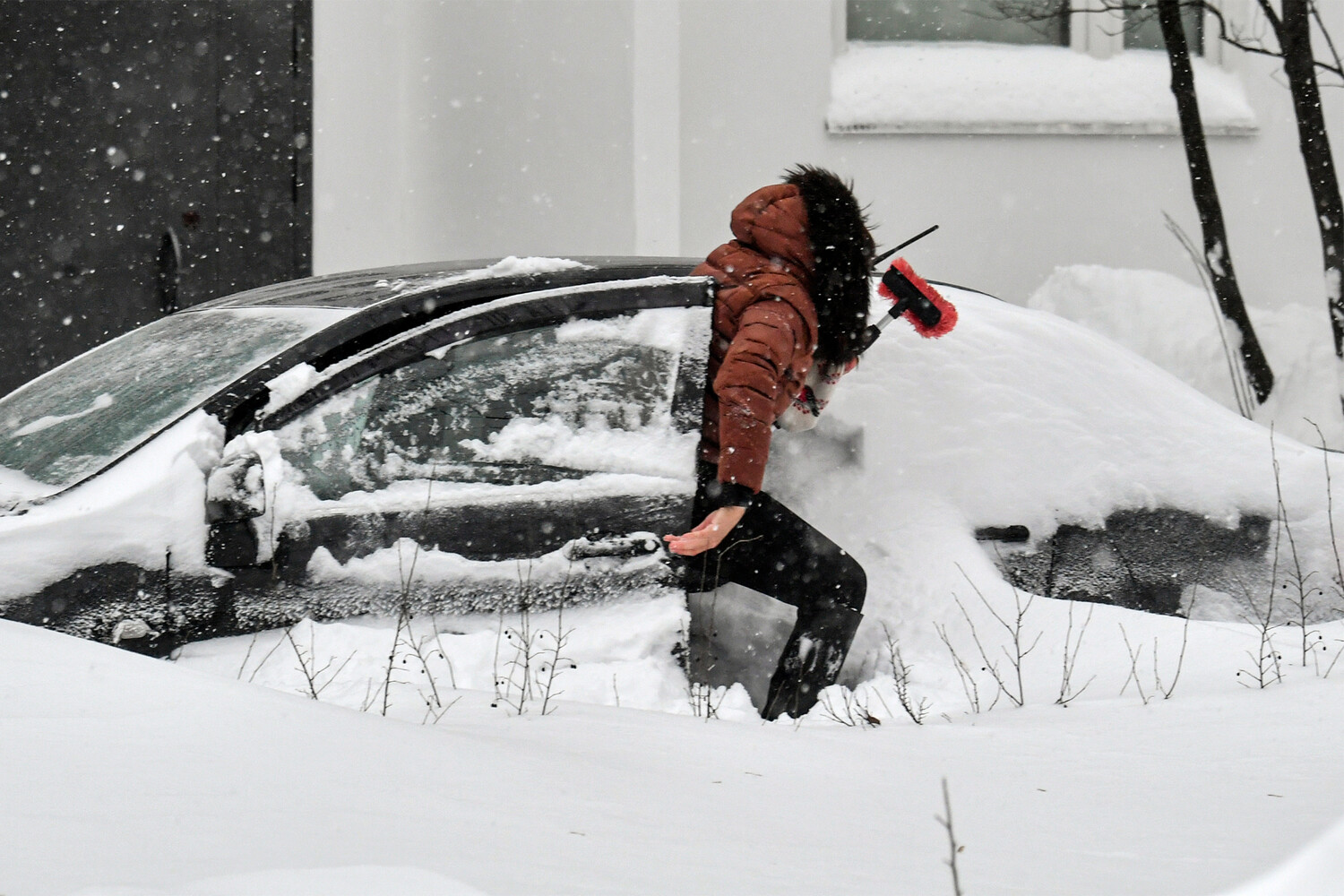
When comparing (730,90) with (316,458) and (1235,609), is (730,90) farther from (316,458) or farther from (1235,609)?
(316,458)

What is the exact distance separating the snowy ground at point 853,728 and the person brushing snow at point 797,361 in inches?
6.1

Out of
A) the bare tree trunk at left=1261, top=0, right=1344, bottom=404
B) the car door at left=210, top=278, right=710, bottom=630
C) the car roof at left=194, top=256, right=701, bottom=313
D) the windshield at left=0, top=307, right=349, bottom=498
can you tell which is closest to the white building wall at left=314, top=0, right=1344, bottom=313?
the bare tree trunk at left=1261, top=0, right=1344, bottom=404

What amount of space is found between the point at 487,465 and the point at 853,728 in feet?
3.30

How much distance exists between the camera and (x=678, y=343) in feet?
9.71

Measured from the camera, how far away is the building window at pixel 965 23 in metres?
8.04

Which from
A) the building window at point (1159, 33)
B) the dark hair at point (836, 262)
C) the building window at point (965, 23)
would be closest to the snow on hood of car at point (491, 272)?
the dark hair at point (836, 262)

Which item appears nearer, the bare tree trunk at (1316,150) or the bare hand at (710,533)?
the bare hand at (710,533)

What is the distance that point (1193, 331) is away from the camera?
23.7ft

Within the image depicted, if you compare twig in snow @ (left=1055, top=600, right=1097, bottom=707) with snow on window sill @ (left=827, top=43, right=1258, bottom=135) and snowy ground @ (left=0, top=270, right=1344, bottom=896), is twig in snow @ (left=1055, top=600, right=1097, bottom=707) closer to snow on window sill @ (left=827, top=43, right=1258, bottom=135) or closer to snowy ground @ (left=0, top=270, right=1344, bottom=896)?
snowy ground @ (left=0, top=270, right=1344, bottom=896)

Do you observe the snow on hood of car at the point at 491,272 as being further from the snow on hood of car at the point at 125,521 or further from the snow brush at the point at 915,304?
the snow brush at the point at 915,304

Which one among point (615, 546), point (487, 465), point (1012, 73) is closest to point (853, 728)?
point (615, 546)

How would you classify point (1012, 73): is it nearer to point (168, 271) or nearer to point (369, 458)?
point (168, 271)

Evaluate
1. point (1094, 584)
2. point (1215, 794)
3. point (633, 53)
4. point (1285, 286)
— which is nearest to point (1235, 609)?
point (1094, 584)

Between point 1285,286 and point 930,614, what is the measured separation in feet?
19.4
